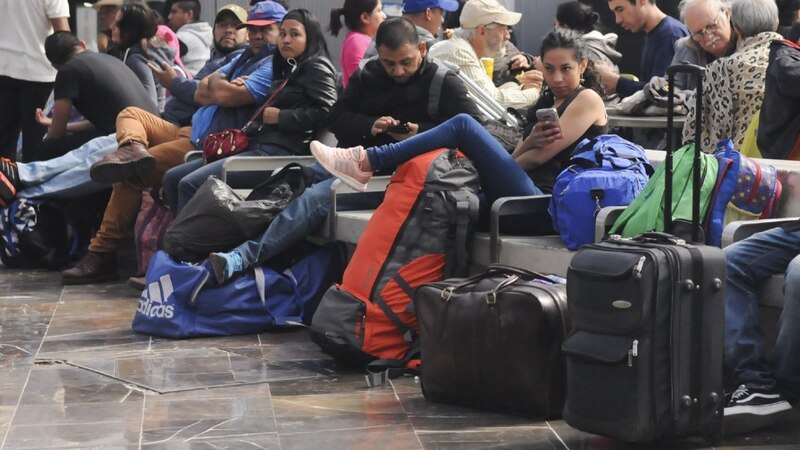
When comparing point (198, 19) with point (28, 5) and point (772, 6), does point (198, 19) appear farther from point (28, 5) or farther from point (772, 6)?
point (772, 6)

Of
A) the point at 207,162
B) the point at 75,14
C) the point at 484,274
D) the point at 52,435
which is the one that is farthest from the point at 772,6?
the point at 75,14

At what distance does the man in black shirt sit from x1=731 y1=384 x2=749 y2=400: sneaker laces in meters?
5.16

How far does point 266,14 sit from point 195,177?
1087mm

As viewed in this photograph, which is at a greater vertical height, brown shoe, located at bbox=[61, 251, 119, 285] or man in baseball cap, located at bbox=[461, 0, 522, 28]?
man in baseball cap, located at bbox=[461, 0, 522, 28]

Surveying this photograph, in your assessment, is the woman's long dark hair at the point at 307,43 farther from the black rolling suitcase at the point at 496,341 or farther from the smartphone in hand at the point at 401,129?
the black rolling suitcase at the point at 496,341

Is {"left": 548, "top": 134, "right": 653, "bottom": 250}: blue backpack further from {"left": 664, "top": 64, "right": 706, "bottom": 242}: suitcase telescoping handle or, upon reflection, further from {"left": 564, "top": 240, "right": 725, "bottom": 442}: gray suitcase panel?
{"left": 564, "top": 240, "right": 725, "bottom": 442}: gray suitcase panel

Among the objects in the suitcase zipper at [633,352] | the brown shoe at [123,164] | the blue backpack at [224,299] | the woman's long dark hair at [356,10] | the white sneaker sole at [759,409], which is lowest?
the blue backpack at [224,299]

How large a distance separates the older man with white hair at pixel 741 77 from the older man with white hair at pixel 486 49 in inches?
55.1

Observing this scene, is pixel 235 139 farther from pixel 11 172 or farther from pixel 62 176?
pixel 11 172

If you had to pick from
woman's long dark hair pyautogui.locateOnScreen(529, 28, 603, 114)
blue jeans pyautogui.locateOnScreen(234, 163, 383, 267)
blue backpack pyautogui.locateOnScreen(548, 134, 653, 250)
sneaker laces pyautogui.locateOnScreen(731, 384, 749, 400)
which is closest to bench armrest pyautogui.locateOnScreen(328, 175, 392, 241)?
blue jeans pyautogui.locateOnScreen(234, 163, 383, 267)

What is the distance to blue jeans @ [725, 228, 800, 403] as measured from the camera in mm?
4277

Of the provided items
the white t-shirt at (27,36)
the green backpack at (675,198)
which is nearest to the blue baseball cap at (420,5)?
the white t-shirt at (27,36)

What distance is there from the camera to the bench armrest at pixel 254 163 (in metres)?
7.15

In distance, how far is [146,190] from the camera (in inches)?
317
